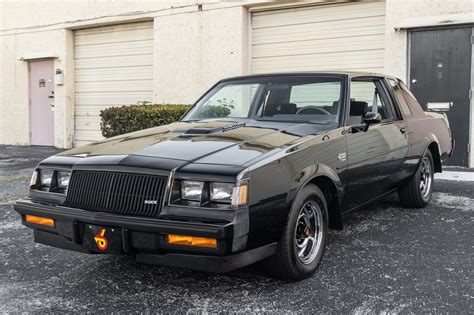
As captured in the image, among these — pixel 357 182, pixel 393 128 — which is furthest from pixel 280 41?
pixel 357 182

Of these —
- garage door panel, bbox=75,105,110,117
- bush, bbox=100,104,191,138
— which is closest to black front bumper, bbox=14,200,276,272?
bush, bbox=100,104,191,138

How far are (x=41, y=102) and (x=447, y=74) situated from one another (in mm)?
10615

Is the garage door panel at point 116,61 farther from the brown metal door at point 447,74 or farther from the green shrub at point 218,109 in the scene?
the green shrub at point 218,109

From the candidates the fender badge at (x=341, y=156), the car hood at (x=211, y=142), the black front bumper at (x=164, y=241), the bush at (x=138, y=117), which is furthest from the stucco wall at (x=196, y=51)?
the black front bumper at (x=164, y=241)

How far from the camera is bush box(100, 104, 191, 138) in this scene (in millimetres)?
8656

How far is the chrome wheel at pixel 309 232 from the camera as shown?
346cm

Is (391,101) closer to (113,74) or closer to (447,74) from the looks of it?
(447,74)

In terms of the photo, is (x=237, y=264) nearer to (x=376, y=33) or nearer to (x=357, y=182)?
(x=357, y=182)

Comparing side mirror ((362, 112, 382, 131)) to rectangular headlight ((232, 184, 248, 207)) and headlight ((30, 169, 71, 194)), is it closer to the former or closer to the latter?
rectangular headlight ((232, 184, 248, 207))

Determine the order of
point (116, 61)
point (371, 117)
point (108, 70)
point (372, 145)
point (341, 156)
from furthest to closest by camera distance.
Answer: point (108, 70) → point (116, 61) → point (372, 145) → point (371, 117) → point (341, 156)

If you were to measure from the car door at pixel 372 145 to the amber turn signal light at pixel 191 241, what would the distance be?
1527 millimetres

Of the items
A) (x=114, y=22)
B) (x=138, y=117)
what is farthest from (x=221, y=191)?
(x=114, y=22)

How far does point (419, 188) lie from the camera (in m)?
5.54

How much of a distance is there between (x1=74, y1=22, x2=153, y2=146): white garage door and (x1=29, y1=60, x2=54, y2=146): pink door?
91cm
